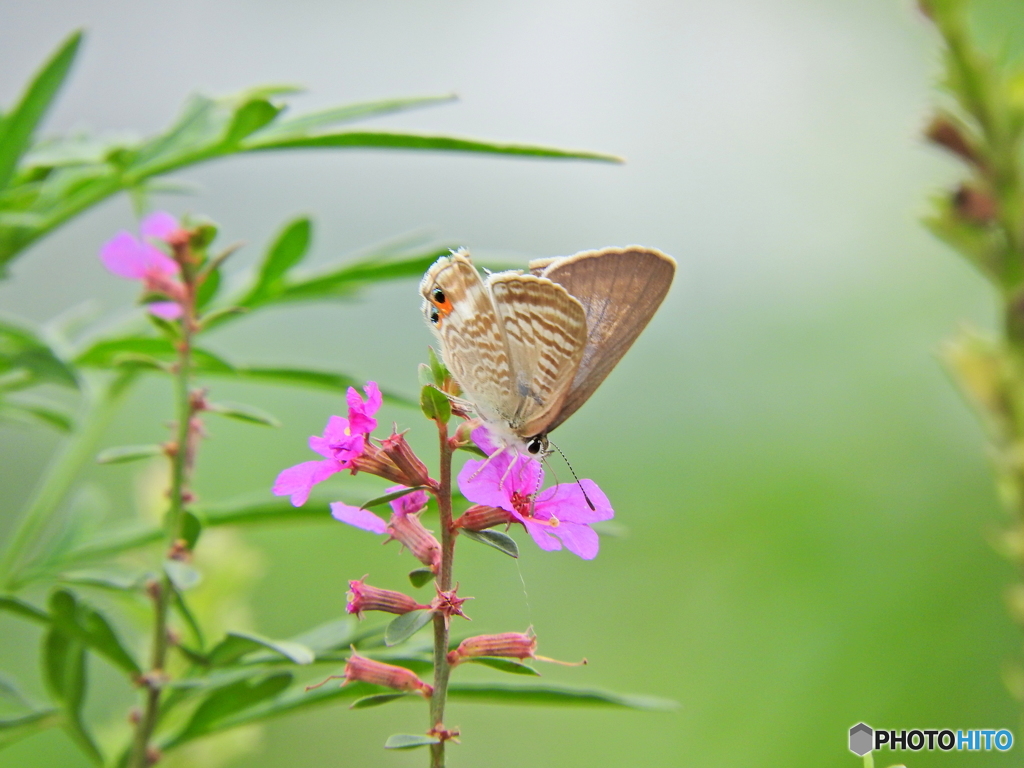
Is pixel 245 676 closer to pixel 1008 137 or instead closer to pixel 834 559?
pixel 1008 137

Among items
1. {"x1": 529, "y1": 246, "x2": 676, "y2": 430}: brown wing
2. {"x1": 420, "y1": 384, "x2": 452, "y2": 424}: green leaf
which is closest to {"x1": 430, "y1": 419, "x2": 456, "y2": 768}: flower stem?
{"x1": 420, "y1": 384, "x2": 452, "y2": 424}: green leaf

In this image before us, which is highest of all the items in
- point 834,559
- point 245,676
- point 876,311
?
point 876,311

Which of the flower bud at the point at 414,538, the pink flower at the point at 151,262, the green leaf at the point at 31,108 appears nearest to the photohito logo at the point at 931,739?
the flower bud at the point at 414,538

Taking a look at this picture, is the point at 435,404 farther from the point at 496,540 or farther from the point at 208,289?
the point at 208,289

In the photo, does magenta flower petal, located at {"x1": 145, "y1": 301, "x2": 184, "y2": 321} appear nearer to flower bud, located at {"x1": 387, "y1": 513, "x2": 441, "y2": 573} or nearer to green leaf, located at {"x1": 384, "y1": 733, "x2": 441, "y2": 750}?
flower bud, located at {"x1": 387, "y1": 513, "x2": 441, "y2": 573}

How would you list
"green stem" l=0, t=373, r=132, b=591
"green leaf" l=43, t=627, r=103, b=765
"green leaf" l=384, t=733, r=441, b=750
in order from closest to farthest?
"green leaf" l=384, t=733, r=441, b=750 → "green leaf" l=43, t=627, r=103, b=765 → "green stem" l=0, t=373, r=132, b=591

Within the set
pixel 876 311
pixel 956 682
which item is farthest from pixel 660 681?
pixel 876 311

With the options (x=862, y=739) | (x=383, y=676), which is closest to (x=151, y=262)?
(x=383, y=676)
